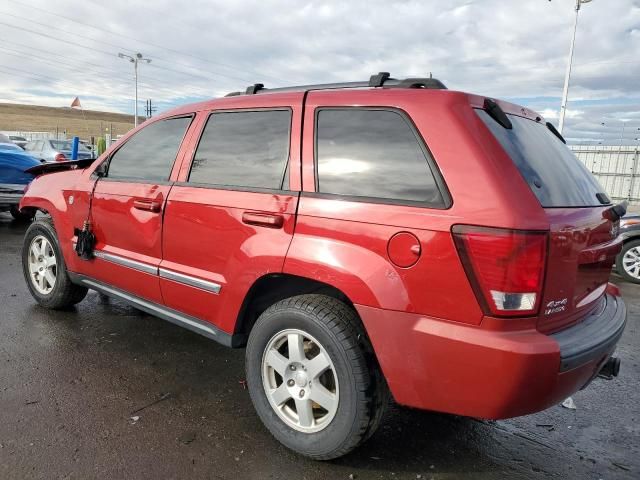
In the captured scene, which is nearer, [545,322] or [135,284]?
[545,322]

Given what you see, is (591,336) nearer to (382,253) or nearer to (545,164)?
(545,164)

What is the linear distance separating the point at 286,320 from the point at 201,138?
1.38 m

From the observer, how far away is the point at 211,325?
294 cm

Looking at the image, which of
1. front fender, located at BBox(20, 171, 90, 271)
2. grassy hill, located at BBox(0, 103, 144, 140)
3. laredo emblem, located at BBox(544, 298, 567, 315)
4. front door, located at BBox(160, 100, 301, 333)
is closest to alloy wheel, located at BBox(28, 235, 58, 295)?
front fender, located at BBox(20, 171, 90, 271)

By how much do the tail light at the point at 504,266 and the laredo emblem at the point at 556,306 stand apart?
106 millimetres

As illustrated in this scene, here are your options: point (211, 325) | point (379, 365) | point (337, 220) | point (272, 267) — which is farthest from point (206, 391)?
point (337, 220)

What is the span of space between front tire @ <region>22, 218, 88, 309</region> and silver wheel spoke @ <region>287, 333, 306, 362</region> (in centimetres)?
261

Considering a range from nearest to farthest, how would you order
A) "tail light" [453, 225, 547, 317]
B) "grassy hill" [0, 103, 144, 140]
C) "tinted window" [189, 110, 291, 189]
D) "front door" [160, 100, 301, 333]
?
"tail light" [453, 225, 547, 317] < "front door" [160, 100, 301, 333] < "tinted window" [189, 110, 291, 189] < "grassy hill" [0, 103, 144, 140]

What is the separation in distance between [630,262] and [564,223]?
6.08 m

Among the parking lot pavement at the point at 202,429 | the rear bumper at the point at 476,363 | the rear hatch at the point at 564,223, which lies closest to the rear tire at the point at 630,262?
the parking lot pavement at the point at 202,429

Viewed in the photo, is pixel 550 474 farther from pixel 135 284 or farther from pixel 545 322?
pixel 135 284

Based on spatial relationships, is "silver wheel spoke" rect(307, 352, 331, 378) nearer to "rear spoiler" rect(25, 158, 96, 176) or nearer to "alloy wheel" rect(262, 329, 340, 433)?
"alloy wheel" rect(262, 329, 340, 433)

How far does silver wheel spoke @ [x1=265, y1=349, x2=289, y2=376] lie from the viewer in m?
2.54

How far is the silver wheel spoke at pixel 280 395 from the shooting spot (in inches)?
101
